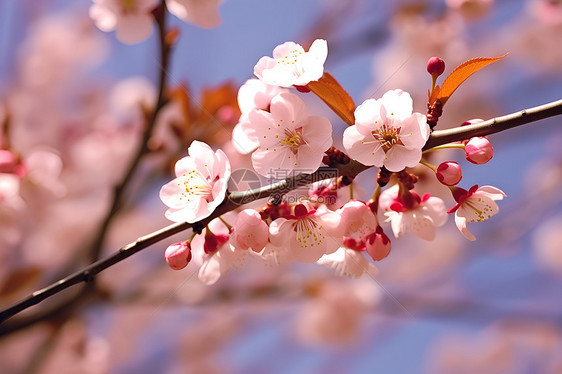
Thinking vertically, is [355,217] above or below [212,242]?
above

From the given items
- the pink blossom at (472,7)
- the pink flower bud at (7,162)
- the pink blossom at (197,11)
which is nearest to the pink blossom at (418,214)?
the pink blossom at (197,11)

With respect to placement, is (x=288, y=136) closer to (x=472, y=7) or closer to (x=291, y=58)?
(x=291, y=58)

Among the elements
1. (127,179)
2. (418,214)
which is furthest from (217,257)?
(127,179)

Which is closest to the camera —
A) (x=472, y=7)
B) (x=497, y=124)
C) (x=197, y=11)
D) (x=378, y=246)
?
(x=497, y=124)

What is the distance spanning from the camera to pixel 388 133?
66 centimetres

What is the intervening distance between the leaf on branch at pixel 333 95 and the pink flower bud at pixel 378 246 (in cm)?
19

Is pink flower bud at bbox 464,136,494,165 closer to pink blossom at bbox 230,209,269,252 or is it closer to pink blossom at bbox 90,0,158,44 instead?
pink blossom at bbox 230,209,269,252

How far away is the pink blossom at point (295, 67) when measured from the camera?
658mm

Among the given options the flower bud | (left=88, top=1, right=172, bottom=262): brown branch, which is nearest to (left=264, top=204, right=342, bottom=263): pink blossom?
the flower bud

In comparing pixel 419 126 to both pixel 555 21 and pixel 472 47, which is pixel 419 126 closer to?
pixel 555 21

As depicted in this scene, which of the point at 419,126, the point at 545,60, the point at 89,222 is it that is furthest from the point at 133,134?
the point at 545,60

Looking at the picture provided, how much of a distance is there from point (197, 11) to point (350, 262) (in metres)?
0.67

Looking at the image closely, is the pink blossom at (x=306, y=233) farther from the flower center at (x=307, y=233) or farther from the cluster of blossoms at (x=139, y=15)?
the cluster of blossoms at (x=139, y=15)

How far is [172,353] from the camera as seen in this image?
2.98 meters
